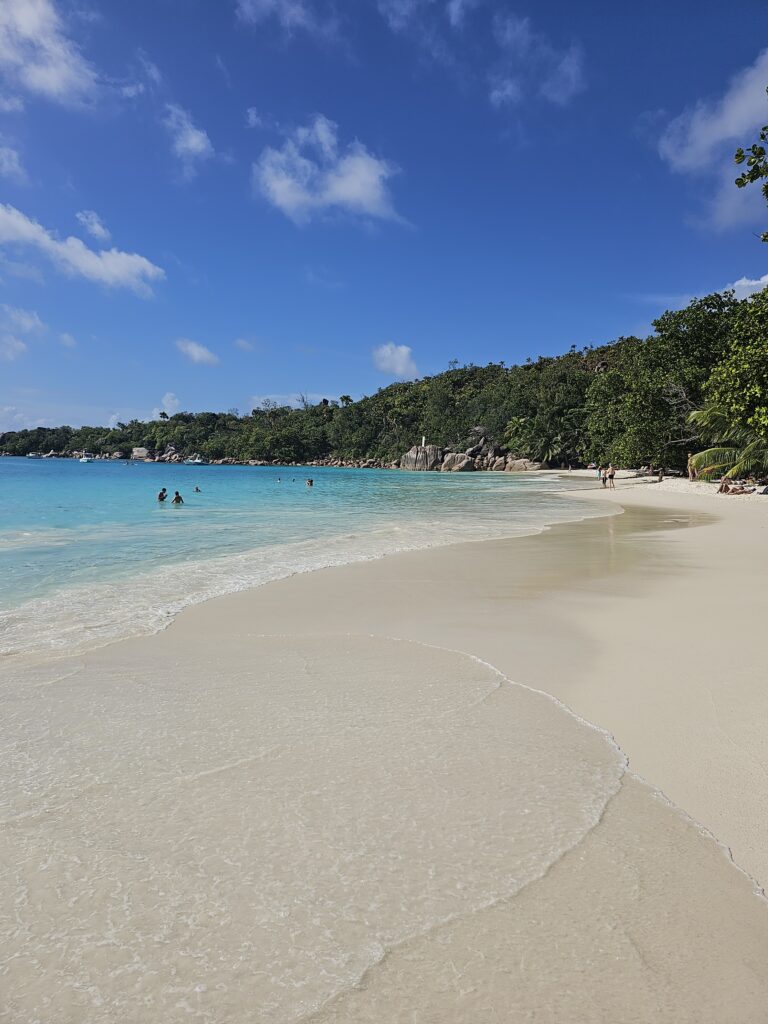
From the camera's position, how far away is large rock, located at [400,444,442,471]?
95.7 meters

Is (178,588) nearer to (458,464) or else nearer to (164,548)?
(164,548)

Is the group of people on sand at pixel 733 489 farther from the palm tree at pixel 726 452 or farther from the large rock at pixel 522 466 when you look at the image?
the large rock at pixel 522 466

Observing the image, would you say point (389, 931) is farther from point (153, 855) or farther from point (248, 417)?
point (248, 417)

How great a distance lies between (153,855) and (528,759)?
6.37ft

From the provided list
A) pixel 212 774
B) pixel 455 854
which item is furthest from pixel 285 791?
pixel 455 854

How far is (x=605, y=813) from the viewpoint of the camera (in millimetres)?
2775

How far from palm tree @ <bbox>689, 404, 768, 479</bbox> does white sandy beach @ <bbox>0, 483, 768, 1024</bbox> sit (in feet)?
95.5

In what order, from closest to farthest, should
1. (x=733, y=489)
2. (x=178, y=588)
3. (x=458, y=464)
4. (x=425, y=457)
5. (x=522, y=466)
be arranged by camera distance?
1. (x=178, y=588)
2. (x=733, y=489)
3. (x=522, y=466)
4. (x=458, y=464)
5. (x=425, y=457)

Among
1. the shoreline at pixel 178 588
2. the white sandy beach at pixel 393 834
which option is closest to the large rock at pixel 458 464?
the shoreline at pixel 178 588

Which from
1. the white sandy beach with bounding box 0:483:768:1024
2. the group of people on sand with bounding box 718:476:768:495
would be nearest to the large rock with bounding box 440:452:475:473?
the group of people on sand with bounding box 718:476:768:495

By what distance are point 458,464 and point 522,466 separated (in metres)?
11.3

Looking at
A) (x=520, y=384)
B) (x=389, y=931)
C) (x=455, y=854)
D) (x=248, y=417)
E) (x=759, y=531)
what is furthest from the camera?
(x=248, y=417)

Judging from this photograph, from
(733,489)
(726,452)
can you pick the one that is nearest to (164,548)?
(733,489)

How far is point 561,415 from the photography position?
78250 millimetres
